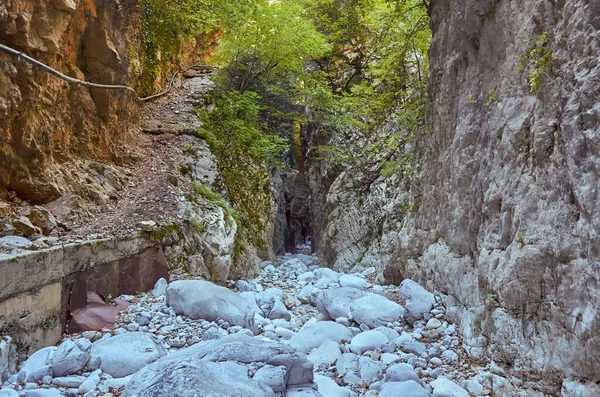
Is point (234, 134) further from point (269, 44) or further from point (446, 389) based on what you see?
point (446, 389)

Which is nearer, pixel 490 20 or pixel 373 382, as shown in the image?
Answer: pixel 373 382

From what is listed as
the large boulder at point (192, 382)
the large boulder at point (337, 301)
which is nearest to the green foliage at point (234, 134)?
the large boulder at point (337, 301)

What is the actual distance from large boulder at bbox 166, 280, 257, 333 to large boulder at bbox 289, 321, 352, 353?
601 mm

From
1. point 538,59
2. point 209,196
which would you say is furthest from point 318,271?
point 538,59

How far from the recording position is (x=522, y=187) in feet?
9.04

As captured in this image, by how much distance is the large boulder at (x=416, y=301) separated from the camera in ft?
13.7

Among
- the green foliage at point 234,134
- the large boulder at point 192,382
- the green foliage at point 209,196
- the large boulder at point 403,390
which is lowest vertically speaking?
the large boulder at point 403,390

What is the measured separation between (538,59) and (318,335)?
9.94ft

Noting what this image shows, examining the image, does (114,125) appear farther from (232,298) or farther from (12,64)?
(232,298)

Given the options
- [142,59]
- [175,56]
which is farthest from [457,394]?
[175,56]

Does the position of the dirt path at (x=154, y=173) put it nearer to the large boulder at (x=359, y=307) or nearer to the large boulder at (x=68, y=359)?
the large boulder at (x=68, y=359)

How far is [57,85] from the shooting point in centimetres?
491

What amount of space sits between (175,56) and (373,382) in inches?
398

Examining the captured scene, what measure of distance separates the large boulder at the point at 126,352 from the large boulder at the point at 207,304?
855 millimetres
